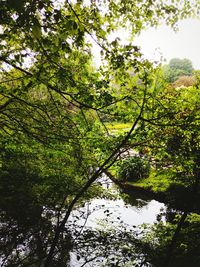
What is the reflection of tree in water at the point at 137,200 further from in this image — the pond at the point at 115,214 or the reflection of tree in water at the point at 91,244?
the reflection of tree in water at the point at 91,244

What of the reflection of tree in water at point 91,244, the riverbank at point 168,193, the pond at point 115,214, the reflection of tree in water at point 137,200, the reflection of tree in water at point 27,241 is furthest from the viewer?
the reflection of tree in water at point 137,200

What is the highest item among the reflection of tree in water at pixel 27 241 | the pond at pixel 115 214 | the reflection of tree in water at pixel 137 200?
the reflection of tree in water at pixel 137 200

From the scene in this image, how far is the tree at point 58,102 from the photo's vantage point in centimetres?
296

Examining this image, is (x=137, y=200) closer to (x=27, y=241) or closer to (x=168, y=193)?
(x=168, y=193)

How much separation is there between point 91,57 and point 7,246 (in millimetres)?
6084

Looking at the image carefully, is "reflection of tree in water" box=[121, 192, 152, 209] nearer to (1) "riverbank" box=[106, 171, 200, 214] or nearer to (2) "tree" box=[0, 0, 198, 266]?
(1) "riverbank" box=[106, 171, 200, 214]

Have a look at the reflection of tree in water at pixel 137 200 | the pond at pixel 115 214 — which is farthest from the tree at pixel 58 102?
the reflection of tree in water at pixel 137 200

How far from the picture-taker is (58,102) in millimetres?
4020

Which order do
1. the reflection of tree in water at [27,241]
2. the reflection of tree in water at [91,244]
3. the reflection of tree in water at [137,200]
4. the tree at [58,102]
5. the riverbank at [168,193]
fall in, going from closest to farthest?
the tree at [58,102] < the reflection of tree in water at [27,241] < the reflection of tree in water at [91,244] < the riverbank at [168,193] < the reflection of tree in water at [137,200]

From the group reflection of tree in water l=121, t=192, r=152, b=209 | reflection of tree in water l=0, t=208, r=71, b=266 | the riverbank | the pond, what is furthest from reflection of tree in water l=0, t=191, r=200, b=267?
reflection of tree in water l=121, t=192, r=152, b=209

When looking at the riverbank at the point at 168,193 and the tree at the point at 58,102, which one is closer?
the tree at the point at 58,102

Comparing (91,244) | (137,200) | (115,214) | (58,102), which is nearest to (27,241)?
(91,244)

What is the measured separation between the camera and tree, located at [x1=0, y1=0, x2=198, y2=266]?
9.73 feet

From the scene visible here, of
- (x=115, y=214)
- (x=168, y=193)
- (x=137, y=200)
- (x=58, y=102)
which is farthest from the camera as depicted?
(x=137, y=200)
